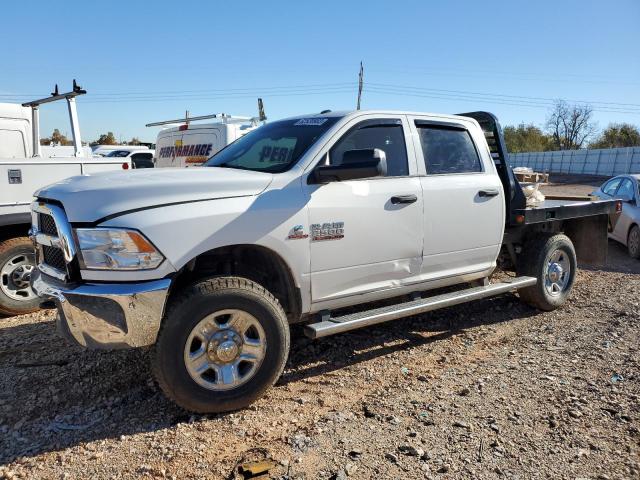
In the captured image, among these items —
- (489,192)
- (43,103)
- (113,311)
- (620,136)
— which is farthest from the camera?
(620,136)

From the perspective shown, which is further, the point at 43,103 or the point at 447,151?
the point at 43,103

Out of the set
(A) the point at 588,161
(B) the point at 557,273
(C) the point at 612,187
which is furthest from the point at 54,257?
(A) the point at 588,161

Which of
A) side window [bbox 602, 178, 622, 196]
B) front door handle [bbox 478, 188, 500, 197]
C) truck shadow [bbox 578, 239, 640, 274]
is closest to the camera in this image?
front door handle [bbox 478, 188, 500, 197]

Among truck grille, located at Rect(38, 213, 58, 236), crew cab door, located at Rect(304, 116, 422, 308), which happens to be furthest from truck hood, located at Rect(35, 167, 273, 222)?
crew cab door, located at Rect(304, 116, 422, 308)

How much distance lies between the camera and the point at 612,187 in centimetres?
1011

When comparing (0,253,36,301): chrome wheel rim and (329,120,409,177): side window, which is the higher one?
(329,120,409,177): side window

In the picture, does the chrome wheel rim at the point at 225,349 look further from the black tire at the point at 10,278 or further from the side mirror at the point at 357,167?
the black tire at the point at 10,278

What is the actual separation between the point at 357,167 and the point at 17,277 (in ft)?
12.9

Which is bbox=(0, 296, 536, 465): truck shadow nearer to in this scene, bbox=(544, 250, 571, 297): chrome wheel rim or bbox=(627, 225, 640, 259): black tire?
bbox=(544, 250, 571, 297): chrome wheel rim

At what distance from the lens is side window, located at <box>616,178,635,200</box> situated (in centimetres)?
937

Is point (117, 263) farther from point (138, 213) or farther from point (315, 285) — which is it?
point (315, 285)

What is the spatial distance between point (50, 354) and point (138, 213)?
2.17 m

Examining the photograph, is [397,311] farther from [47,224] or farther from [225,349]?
[47,224]

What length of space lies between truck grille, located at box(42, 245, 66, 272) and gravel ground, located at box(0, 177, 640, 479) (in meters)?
0.98
